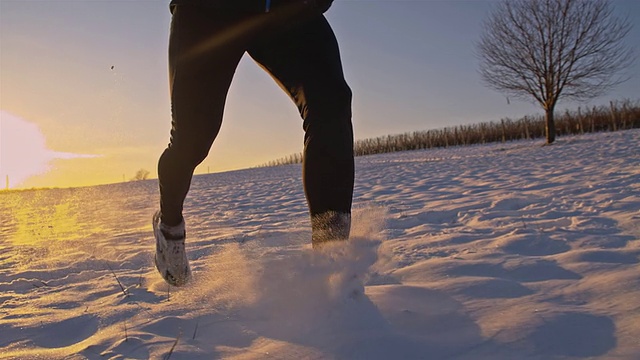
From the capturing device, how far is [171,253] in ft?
5.38

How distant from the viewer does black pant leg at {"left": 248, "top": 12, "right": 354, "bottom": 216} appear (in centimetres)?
153

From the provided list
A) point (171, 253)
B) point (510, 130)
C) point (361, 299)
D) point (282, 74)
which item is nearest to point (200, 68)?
point (282, 74)

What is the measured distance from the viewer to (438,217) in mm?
3416

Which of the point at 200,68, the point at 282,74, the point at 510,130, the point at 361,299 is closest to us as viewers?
the point at 361,299

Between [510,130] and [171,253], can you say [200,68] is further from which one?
[510,130]

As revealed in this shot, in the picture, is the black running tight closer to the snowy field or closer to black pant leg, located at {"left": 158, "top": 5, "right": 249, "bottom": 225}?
black pant leg, located at {"left": 158, "top": 5, "right": 249, "bottom": 225}

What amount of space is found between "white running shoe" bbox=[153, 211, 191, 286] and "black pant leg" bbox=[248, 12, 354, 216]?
1.50 ft

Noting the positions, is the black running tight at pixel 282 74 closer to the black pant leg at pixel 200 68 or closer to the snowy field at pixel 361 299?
the black pant leg at pixel 200 68

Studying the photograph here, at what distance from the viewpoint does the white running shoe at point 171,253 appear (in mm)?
1638

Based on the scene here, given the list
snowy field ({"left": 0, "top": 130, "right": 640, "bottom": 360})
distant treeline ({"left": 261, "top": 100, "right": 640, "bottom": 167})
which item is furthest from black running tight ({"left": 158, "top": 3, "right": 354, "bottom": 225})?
distant treeline ({"left": 261, "top": 100, "right": 640, "bottom": 167})

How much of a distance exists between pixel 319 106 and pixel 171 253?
2.19ft

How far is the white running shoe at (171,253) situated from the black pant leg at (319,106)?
0.46 meters

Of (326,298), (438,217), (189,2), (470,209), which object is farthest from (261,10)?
(470,209)

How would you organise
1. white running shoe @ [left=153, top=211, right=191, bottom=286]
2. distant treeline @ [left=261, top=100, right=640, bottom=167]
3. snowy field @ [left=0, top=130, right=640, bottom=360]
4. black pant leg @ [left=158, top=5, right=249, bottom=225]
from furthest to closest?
distant treeline @ [left=261, top=100, right=640, bottom=167]
white running shoe @ [left=153, top=211, right=191, bottom=286]
black pant leg @ [left=158, top=5, right=249, bottom=225]
snowy field @ [left=0, top=130, right=640, bottom=360]
